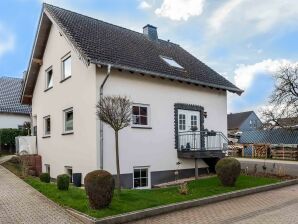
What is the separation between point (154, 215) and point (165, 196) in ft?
6.12

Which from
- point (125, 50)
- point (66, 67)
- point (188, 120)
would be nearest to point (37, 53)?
point (66, 67)

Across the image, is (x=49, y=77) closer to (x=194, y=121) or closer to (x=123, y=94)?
(x=123, y=94)

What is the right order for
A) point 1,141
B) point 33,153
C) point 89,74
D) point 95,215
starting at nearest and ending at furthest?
point 95,215
point 89,74
point 33,153
point 1,141

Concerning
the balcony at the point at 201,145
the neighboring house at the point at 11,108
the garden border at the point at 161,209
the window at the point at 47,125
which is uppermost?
the neighboring house at the point at 11,108

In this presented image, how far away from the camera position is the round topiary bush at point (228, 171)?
45.2ft

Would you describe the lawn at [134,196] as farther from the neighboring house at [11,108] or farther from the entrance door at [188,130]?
the neighboring house at [11,108]

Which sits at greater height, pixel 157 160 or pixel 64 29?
pixel 64 29

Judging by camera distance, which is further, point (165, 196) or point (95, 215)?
point (165, 196)

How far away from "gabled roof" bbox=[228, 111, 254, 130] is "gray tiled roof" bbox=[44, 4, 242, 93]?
4762 centimetres

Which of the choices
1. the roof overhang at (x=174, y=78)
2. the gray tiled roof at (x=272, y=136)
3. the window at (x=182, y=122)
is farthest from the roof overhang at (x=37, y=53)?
the gray tiled roof at (x=272, y=136)

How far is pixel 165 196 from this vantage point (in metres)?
12.1

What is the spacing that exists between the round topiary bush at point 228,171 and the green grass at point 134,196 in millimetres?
268

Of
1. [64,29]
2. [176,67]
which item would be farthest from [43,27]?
[176,67]

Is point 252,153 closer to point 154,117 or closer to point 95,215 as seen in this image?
point 154,117
